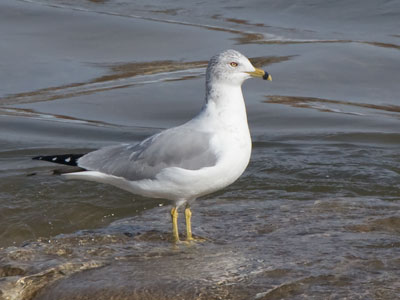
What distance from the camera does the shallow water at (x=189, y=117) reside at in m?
4.97

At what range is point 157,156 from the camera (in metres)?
5.66

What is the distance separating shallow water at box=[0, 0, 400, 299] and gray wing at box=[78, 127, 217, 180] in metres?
0.33

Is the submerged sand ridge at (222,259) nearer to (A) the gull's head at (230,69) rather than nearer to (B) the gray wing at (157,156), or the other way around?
(B) the gray wing at (157,156)

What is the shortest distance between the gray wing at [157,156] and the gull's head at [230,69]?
43 centimetres

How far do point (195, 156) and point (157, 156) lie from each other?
0.99ft

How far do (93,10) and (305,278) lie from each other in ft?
34.6

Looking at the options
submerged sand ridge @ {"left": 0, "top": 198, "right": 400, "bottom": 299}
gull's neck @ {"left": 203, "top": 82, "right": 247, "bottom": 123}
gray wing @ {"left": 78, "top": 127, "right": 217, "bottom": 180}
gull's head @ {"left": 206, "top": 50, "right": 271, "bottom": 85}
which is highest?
gull's head @ {"left": 206, "top": 50, "right": 271, "bottom": 85}

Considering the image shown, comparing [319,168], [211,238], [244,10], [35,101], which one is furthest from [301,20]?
[211,238]

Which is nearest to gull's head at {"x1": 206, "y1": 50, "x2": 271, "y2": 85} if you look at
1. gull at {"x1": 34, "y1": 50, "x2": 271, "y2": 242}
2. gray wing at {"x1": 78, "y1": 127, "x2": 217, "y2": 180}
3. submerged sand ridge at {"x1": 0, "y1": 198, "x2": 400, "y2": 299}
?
gull at {"x1": 34, "y1": 50, "x2": 271, "y2": 242}

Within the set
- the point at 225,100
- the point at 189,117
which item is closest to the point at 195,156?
the point at 225,100

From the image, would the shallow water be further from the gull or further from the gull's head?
the gull's head

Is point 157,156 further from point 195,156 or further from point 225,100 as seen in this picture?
point 225,100

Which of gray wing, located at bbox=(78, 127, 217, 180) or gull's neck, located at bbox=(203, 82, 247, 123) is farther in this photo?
gull's neck, located at bbox=(203, 82, 247, 123)

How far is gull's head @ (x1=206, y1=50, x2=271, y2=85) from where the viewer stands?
227 inches
